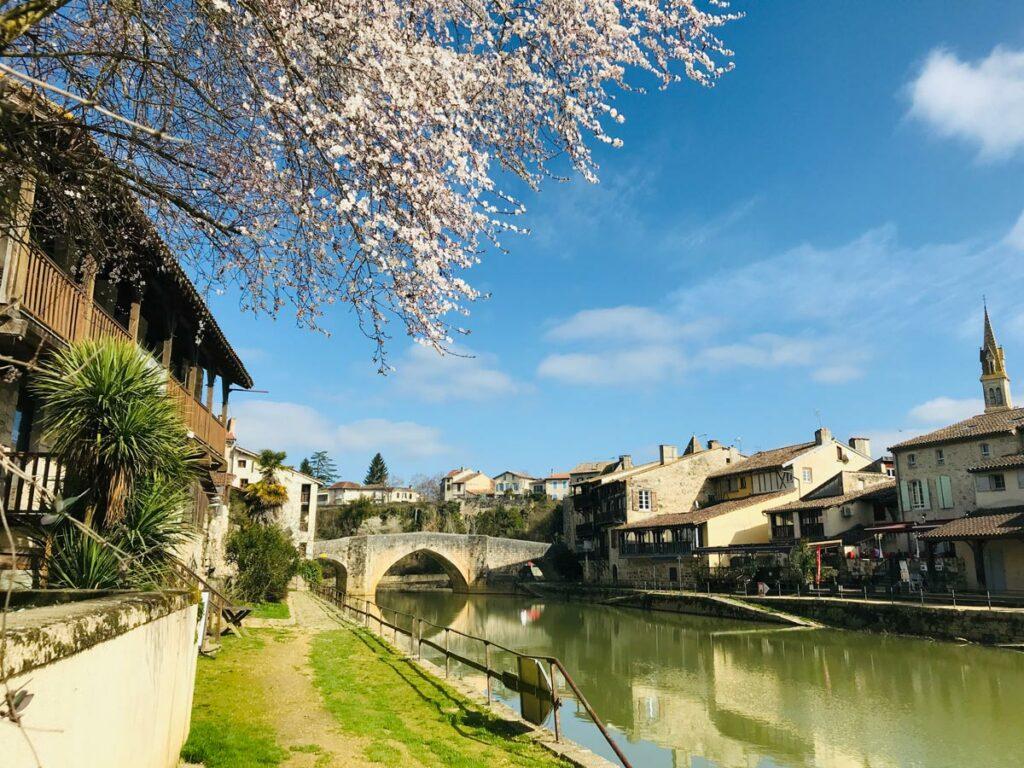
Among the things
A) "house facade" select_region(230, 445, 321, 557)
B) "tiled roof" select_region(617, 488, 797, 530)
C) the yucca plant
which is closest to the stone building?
"tiled roof" select_region(617, 488, 797, 530)

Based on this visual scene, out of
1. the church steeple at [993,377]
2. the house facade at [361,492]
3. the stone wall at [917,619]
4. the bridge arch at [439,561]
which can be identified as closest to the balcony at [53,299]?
the stone wall at [917,619]

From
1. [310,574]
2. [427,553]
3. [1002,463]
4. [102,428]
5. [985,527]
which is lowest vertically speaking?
[310,574]

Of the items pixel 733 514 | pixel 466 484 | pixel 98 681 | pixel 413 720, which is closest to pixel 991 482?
pixel 733 514

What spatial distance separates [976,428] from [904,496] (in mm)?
4582

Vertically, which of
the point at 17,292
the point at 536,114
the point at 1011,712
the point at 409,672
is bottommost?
the point at 1011,712

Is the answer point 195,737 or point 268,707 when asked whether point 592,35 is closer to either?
point 195,737

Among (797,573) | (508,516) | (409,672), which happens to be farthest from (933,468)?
(508,516)

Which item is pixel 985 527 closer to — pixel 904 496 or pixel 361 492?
pixel 904 496

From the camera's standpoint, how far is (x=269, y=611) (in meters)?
23.1

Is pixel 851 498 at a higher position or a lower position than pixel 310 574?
higher

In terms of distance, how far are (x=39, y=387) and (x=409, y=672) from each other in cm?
829

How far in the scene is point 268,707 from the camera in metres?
A: 9.57

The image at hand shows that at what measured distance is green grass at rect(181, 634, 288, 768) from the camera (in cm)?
692

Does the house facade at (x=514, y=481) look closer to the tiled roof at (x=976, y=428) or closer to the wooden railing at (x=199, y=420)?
the tiled roof at (x=976, y=428)
